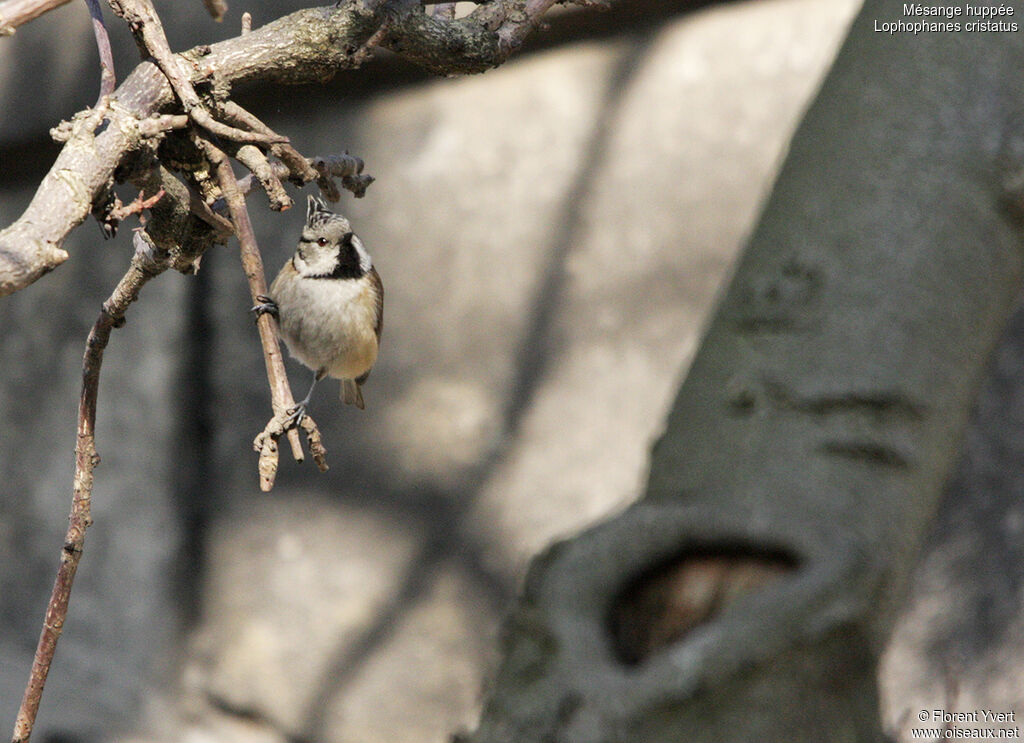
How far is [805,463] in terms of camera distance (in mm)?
1162

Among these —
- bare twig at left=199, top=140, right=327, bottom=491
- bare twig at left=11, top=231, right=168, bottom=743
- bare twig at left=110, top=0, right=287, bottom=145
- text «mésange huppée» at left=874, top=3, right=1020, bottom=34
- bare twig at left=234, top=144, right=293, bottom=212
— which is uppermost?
bare twig at left=110, top=0, right=287, bottom=145

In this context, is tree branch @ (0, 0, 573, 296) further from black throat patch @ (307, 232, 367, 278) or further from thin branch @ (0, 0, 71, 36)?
black throat patch @ (307, 232, 367, 278)

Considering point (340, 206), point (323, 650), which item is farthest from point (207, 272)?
point (323, 650)

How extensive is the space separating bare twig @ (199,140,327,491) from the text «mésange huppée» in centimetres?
95

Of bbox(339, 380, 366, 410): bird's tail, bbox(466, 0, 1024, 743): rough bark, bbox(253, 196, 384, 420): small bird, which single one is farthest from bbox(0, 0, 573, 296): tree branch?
bbox(339, 380, 366, 410): bird's tail

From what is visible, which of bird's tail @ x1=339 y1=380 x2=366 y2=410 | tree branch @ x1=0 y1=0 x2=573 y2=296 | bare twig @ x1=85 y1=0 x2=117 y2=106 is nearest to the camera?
tree branch @ x1=0 y1=0 x2=573 y2=296

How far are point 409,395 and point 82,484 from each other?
2.82 meters

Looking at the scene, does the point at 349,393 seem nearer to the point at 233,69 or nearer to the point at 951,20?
the point at 233,69

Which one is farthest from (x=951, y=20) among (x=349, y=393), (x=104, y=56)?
(x=349, y=393)

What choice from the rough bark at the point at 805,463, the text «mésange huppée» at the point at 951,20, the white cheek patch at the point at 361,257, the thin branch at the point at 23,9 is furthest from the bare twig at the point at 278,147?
the white cheek patch at the point at 361,257

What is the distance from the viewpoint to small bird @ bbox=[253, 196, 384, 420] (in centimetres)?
298

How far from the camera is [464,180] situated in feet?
14.1

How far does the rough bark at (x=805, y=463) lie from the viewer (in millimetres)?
1041

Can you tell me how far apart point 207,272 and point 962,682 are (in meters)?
3.04
